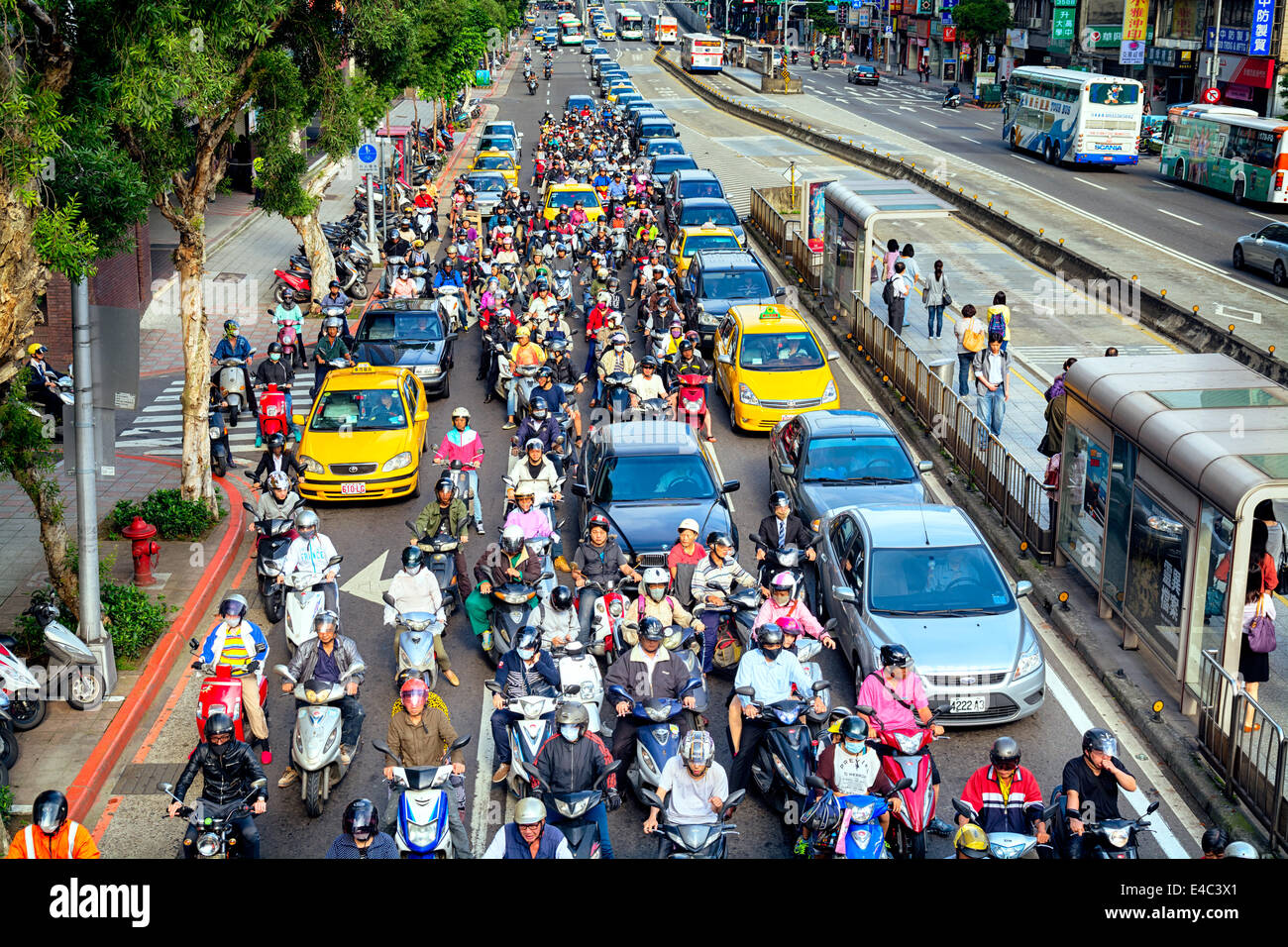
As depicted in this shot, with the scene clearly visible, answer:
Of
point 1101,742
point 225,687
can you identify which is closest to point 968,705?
point 1101,742

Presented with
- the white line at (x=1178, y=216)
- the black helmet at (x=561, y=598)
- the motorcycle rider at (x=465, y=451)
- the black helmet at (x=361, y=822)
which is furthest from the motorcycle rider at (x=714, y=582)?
the white line at (x=1178, y=216)

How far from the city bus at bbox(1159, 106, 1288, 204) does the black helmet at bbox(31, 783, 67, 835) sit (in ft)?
143

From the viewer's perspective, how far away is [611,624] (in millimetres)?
12914

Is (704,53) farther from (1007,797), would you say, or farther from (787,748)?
(1007,797)

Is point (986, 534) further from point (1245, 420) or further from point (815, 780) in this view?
point (815, 780)

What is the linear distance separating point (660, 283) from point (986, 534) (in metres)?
11.1

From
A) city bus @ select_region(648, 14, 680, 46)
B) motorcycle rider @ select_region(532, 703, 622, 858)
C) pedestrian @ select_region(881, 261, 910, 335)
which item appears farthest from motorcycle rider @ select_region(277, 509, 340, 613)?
city bus @ select_region(648, 14, 680, 46)

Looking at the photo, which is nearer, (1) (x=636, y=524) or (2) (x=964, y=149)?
(1) (x=636, y=524)

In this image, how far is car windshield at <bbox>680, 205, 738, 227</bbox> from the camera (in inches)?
1389

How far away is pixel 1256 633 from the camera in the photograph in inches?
475

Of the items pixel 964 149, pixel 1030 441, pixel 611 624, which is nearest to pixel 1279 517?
pixel 1030 441

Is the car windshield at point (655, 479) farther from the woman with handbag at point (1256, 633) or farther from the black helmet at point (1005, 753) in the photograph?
the black helmet at point (1005, 753)

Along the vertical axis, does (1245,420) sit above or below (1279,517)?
above

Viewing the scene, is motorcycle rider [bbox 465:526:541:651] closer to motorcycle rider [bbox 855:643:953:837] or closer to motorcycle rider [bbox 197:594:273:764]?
motorcycle rider [bbox 197:594:273:764]
